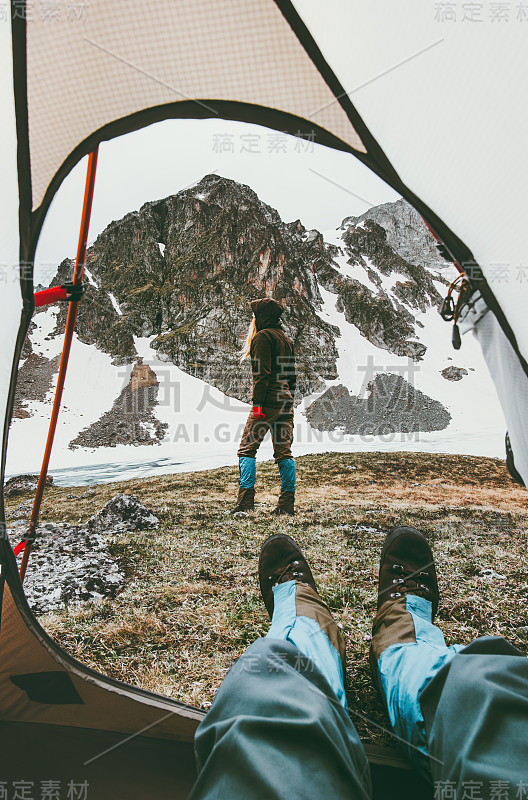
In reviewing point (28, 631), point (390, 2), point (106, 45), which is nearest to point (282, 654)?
point (28, 631)

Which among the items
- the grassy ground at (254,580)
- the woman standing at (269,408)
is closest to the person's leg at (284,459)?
the woman standing at (269,408)

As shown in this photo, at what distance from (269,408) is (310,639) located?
1909mm

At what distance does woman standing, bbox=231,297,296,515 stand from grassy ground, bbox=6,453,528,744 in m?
0.23

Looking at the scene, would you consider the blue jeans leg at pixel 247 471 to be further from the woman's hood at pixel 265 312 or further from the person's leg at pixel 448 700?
the person's leg at pixel 448 700

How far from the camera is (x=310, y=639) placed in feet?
3.22

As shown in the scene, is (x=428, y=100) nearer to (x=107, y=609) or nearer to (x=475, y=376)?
(x=107, y=609)

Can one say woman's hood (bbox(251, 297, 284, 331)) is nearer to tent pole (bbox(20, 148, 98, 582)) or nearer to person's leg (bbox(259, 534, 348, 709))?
tent pole (bbox(20, 148, 98, 582))

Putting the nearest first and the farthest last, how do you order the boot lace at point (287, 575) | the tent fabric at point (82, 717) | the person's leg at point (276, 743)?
1. the person's leg at point (276, 743)
2. the tent fabric at point (82, 717)
3. the boot lace at point (287, 575)

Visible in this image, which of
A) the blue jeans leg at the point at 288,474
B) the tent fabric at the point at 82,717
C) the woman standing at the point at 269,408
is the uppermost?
the woman standing at the point at 269,408

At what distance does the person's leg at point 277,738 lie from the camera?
0.59 m

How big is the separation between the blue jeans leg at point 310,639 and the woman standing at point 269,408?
1587 mm

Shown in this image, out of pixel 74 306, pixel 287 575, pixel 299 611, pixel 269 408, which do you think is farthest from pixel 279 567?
pixel 269 408

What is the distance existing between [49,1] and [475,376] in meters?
35.1

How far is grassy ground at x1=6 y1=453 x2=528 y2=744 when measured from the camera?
1.25 metres
